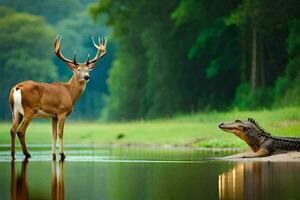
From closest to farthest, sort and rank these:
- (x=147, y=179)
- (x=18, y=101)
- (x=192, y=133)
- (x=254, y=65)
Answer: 1. (x=147, y=179)
2. (x=18, y=101)
3. (x=192, y=133)
4. (x=254, y=65)

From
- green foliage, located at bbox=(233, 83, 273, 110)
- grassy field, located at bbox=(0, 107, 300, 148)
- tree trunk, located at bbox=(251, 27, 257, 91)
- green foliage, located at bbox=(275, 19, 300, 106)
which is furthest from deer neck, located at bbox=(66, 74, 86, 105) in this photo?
tree trunk, located at bbox=(251, 27, 257, 91)

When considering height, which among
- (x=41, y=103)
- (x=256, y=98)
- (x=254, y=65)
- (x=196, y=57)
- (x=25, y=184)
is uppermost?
(x=196, y=57)

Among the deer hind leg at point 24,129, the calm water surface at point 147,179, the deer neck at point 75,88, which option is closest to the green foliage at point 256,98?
the deer neck at point 75,88

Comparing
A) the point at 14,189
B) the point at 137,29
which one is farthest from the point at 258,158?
the point at 137,29

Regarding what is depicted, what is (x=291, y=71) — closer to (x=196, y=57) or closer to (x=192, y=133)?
(x=196, y=57)

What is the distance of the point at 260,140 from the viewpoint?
21750mm

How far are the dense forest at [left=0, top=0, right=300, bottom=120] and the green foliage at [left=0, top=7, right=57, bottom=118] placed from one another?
151 millimetres

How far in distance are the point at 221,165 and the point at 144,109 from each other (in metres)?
41.2

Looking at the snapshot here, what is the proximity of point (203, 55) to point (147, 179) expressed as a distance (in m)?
38.5

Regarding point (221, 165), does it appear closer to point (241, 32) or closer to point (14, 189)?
point (14, 189)

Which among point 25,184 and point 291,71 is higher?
point 291,71

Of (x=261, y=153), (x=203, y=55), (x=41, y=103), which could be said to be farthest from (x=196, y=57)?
(x=261, y=153)

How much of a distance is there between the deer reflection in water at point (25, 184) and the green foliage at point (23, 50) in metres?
55.7

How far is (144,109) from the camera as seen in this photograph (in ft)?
197
